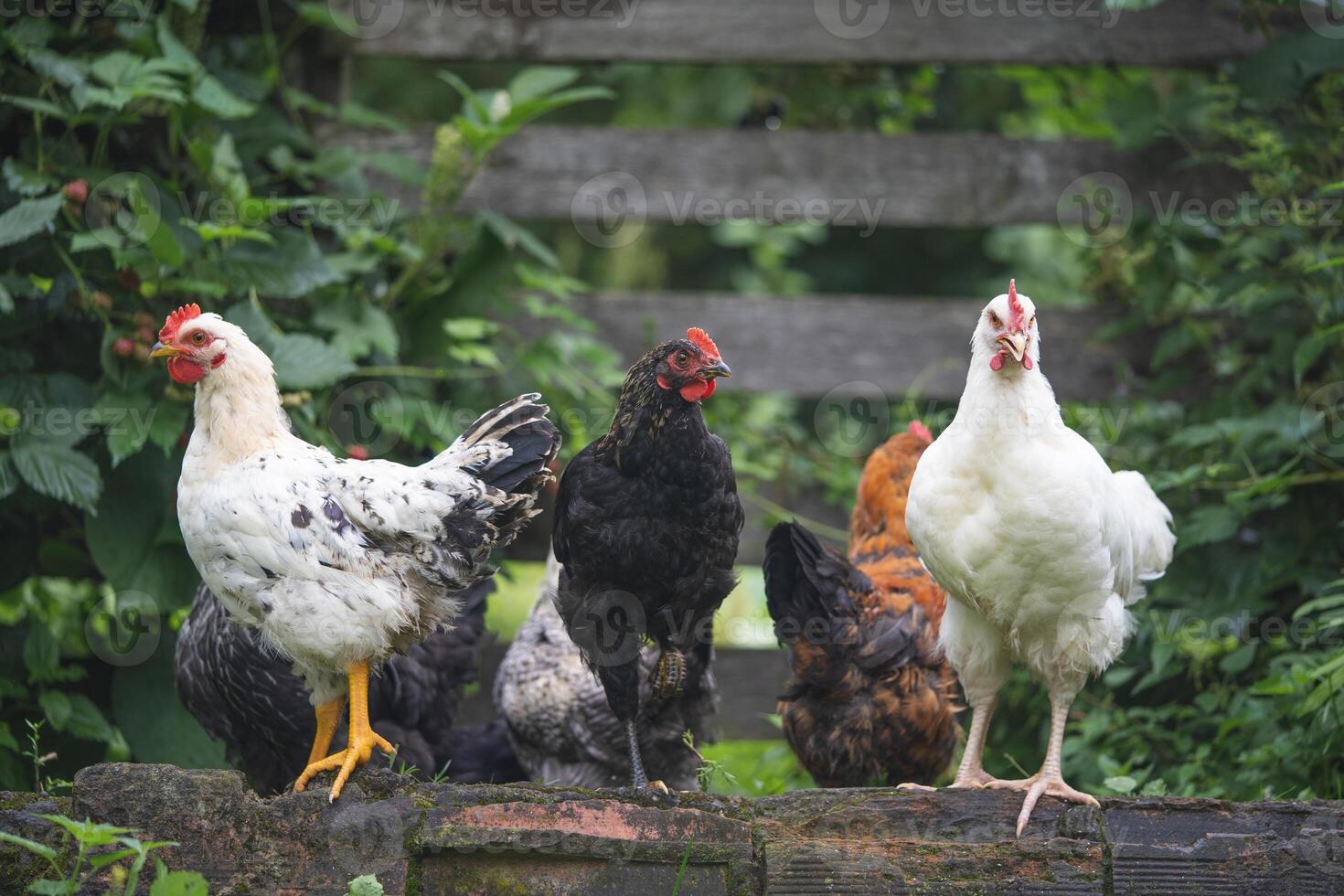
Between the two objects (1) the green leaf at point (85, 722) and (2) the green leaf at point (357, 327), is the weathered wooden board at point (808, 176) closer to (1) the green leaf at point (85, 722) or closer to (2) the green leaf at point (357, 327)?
(2) the green leaf at point (357, 327)

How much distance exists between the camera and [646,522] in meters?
3.72

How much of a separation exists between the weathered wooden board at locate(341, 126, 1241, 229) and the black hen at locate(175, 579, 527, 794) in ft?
6.73

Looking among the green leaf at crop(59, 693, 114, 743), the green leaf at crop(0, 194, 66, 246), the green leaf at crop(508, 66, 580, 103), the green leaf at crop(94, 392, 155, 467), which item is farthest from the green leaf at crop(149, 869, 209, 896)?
the green leaf at crop(508, 66, 580, 103)

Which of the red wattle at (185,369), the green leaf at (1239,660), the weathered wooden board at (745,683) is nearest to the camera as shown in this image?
the red wattle at (185,369)

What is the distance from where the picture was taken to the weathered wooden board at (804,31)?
586cm

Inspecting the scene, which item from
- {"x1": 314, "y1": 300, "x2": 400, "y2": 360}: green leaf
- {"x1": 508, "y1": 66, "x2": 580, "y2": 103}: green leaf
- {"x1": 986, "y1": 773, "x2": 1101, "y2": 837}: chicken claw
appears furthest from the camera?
{"x1": 508, "y1": 66, "x2": 580, "y2": 103}: green leaf

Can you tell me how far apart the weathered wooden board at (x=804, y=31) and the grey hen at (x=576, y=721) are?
261 cm

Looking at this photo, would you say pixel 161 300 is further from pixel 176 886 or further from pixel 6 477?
pixel 176 886

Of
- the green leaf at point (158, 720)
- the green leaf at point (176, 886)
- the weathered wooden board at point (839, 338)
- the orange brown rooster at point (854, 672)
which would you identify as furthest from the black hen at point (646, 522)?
the weathered wooden board at point (839, 338)

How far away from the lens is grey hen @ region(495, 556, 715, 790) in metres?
4.46

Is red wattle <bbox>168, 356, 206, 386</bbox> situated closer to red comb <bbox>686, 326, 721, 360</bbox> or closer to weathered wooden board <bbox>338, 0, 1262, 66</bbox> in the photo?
red comb <bbox>686, 326, 721, 360</bbox>

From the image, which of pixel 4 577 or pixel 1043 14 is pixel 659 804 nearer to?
pixel 4 577

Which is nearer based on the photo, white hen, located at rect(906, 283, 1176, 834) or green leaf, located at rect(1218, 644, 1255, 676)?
white hen, located at rect(906, 283, 1176, 834)

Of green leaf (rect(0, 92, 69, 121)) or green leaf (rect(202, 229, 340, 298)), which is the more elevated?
green leaf (rect(0, 92, 69, 121))
